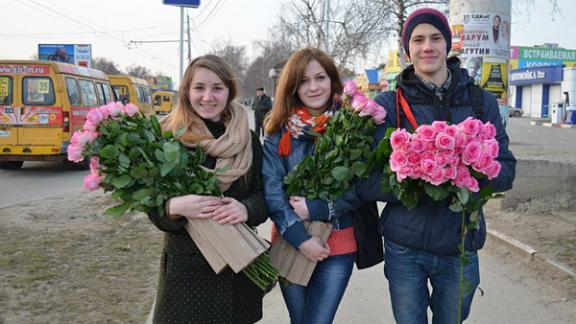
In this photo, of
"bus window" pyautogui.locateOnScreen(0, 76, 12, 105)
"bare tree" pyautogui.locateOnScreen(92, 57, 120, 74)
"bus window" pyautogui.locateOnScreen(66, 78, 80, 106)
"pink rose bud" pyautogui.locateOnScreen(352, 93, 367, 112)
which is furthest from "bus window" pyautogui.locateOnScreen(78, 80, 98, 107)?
"bare tree" pyautogui.locateOnScreen(92, 57, 120, 74)

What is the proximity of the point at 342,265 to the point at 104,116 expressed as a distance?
136 centimetres

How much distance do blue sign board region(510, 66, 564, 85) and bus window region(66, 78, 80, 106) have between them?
4246 cm

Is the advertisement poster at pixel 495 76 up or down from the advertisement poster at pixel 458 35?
down

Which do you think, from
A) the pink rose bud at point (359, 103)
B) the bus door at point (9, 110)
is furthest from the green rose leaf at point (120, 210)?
the bus door at point (9, 110)

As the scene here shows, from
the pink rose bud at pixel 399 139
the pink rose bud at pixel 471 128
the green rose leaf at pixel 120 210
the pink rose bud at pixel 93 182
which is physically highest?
the pink rose bud at pixel 471 128

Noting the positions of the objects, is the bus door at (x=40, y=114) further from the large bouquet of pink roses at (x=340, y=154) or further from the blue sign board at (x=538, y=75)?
the blue sign board at (x=538, y=75)

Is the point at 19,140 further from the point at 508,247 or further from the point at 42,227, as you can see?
the point at 508,247

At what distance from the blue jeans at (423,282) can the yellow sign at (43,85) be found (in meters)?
11.6

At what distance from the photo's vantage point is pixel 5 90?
12.3 m

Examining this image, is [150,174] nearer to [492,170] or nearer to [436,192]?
[436,192]

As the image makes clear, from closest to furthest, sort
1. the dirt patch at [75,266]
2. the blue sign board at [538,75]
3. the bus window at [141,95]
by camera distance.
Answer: the dirt patch at [75,266] → the bus window at [141,95] → the blue sign board at [538,75]

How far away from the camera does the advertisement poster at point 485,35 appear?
27.7 ft

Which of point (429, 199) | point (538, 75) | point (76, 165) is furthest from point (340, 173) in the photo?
point (538, 75)

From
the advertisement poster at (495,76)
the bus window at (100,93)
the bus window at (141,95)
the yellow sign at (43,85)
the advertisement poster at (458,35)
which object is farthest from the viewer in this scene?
the bus window at (141,95)
